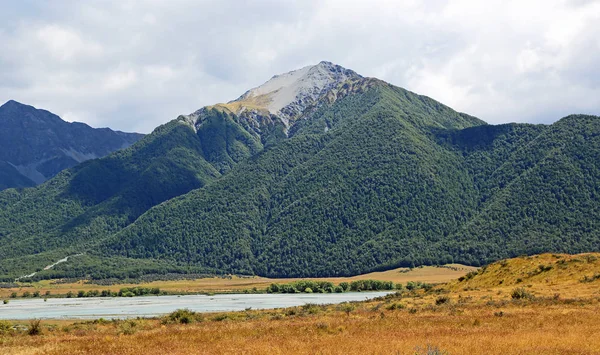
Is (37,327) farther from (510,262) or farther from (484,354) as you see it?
(510,262)

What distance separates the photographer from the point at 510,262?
86.3 meters

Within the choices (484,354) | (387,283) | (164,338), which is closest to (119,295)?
(387,283)

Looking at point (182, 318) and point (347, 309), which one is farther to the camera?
point (347, 309)

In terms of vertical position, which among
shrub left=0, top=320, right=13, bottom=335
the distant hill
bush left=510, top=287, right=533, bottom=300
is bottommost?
bush left=510, top=287, right=533, bottom=300

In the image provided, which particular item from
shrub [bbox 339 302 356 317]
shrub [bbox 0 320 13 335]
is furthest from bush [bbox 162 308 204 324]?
shrub [bbox 339 302 356 317]

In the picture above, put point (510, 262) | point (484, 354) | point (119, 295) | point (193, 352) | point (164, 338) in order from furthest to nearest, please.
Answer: point (119, 295) < point (510, 262) < point (164, 338) < point (193, 352) < point (484, 354)

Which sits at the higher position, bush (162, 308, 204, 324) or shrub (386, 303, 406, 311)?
bush (162, 308, 204, 324)

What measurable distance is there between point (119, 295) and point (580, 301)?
148 m

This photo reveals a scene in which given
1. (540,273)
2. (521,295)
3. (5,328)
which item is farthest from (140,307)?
(521,295)

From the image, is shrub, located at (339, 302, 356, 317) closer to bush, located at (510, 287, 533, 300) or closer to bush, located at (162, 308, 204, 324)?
bush, located at (162, 308, 204, 324)

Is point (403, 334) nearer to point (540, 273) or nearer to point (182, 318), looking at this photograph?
point (182, 318)

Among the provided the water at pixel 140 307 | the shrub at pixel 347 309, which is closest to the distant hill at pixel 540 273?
the shrub at pixel 347 309

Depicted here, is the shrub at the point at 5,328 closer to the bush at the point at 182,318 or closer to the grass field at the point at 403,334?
the grass field at the point at 403,334

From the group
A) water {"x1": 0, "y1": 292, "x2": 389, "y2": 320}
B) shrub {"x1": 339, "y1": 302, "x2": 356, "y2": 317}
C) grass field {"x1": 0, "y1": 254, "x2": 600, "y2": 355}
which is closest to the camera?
grass field {"x1": 0, "y1": 254, "x2": 600, "y2": 355}
